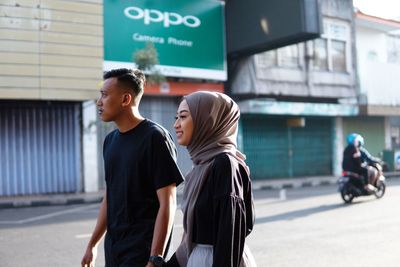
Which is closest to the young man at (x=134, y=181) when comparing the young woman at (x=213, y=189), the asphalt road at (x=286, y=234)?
the young woman at (x=213, y=189)

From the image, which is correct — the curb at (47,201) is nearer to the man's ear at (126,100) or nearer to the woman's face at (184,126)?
the man's ear at (126,100)

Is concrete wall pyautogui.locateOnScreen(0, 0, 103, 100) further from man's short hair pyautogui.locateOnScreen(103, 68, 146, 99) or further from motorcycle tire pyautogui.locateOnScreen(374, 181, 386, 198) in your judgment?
man's short hair pyautogui.locateOnScreen(103, 68, 146, 99)

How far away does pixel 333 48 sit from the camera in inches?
822

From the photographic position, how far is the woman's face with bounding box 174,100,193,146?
241 centimetres

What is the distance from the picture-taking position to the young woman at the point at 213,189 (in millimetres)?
2205

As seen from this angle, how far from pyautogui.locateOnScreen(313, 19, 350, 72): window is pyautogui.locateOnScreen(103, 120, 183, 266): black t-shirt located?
18.2 meters

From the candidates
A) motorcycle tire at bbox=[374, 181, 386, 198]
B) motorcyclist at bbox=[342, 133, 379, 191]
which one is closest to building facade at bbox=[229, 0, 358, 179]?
motorcycle tire at bbox=[374, 181, 386, 198]

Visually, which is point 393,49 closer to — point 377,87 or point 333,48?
point 377,87

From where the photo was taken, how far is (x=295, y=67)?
1953 cm

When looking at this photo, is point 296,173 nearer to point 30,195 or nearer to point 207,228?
point 30,195

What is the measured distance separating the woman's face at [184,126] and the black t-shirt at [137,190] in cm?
28

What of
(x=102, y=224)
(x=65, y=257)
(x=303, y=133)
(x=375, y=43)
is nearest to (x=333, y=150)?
(x=303, y=133)

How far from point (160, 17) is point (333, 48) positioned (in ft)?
26.4

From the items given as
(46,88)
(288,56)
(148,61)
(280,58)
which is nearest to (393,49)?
(288,56)
